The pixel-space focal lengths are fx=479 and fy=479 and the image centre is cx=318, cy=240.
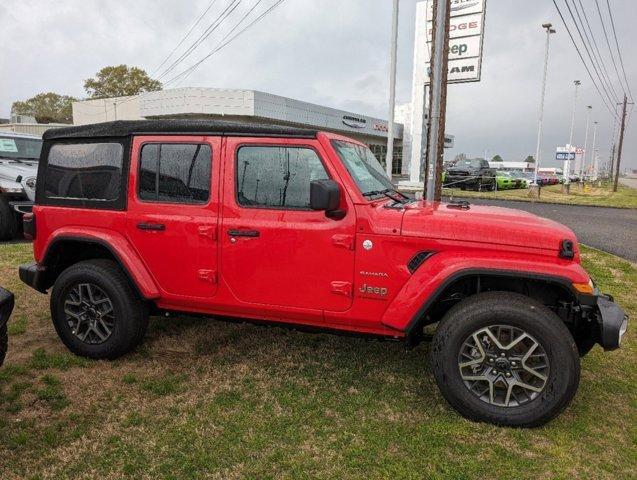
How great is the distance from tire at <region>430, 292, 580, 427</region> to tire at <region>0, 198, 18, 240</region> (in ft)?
27.6

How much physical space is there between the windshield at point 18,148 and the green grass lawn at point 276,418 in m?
6.86

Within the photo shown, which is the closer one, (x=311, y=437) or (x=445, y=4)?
(x=311, y=437)

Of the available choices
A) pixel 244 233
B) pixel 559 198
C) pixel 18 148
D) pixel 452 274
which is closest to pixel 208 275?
pixel 244 233

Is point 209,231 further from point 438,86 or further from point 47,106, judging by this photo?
point 47,106

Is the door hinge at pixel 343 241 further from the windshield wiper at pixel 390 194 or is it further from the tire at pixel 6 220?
the tire at pixel 6 220

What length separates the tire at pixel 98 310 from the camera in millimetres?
3902

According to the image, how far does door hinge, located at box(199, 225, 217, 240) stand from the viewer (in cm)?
364

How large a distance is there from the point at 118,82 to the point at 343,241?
64311 millimetres

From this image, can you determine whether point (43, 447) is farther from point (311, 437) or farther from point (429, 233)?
point (429, 233)

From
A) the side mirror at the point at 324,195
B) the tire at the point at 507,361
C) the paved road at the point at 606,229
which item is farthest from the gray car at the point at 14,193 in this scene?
the paved road at the point at 606,229

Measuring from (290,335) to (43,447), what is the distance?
226 cm

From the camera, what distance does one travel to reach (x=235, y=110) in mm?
34156

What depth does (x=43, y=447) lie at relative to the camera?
2846 mm

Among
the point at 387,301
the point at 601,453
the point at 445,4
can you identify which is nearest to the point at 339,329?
the point at 387,301
